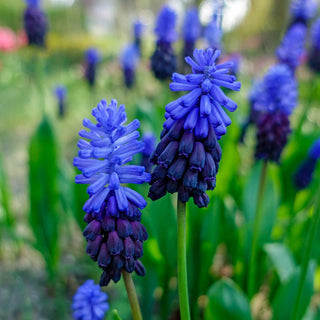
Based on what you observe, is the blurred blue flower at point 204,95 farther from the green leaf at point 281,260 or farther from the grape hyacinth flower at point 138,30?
the grape hyacinth flower at point 138,30

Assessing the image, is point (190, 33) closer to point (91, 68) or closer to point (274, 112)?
point (91, 68)

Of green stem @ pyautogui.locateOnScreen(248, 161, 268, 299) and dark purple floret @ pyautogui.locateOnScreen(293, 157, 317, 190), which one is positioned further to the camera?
dark purple floret @ pyautogui.locateOnScreen(293, 157, 317, 190)

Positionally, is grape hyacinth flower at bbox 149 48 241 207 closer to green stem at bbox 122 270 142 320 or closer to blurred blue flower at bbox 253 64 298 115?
green stem at bbox 122 270 142 320

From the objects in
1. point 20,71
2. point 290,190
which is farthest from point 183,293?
point 20,71

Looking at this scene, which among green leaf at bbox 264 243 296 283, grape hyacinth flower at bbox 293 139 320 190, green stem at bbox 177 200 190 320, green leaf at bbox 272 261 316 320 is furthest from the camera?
grape hyacinth flower at bbox 293 139 320 190

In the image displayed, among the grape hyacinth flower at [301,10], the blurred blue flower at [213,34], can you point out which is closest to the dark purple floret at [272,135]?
the blurred blue flower at [213,34]

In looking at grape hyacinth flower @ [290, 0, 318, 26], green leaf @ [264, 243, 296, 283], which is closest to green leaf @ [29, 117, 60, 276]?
green leaf @ [264, 243, 296, 283]
